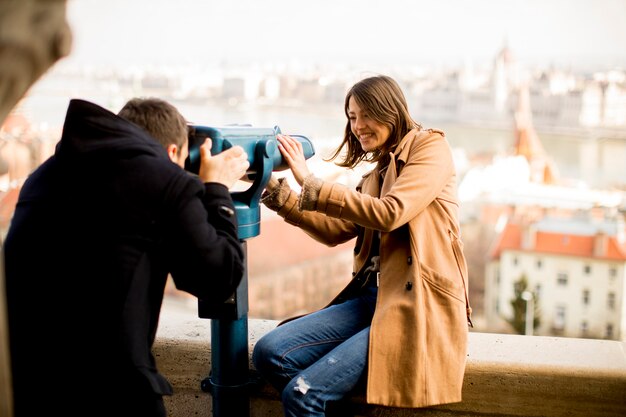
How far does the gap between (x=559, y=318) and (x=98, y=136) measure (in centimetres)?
3672

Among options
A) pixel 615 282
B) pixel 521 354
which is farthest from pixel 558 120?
pixel 521 354

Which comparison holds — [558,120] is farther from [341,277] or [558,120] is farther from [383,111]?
[383,111]

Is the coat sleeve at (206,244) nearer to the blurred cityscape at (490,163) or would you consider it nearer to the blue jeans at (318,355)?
the blue jeans at (318,355)

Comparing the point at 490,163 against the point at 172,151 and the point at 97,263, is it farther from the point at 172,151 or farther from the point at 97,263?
the point at 97,263

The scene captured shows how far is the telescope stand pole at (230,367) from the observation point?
1477 millimetres

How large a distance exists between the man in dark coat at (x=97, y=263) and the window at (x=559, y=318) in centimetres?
3616

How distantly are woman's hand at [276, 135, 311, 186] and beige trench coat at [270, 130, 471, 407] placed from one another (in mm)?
52

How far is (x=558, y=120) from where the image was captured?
63156 mm

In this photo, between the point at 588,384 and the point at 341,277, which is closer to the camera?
the point at 588,384

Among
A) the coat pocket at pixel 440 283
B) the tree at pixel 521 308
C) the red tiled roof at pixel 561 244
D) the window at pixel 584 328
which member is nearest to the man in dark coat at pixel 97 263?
the coat pocket at pixel 440 283

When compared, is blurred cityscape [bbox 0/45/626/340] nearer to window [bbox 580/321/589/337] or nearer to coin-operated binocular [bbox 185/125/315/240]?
window [bbox 580/321/589/337]

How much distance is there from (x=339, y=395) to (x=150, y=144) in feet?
2.04

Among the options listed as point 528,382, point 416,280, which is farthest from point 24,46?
point 528,382

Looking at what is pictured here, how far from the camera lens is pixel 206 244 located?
111 cm
